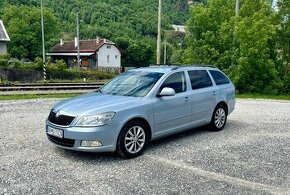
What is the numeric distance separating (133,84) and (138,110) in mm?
1059

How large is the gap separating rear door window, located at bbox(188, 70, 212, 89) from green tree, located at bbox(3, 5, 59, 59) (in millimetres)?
49673

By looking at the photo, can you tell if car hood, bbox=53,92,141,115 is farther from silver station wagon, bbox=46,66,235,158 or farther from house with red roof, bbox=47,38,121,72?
house with red roof, bbox=47,38,121,72

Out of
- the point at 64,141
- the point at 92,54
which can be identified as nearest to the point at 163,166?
the point at 64,141

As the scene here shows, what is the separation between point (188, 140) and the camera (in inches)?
309

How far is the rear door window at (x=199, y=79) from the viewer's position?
7.93 meters

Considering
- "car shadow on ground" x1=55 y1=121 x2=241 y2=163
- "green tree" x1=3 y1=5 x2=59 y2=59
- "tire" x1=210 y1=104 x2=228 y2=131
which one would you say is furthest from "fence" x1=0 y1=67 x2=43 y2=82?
"tire" x1=210 y1=104 x2=228 y2=131

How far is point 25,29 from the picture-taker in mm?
54812

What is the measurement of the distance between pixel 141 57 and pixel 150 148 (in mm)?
60540

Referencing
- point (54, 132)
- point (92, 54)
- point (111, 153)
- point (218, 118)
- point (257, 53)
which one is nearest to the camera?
point (54, 132)

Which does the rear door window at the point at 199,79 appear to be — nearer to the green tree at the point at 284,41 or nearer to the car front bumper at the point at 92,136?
the car front bumper at the point at 92,136

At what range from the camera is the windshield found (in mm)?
6984

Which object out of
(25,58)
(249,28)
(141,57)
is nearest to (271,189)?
(249,28)

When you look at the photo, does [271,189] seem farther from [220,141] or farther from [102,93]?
[102,93]

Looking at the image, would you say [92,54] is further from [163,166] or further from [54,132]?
[163,166]
